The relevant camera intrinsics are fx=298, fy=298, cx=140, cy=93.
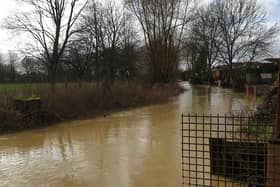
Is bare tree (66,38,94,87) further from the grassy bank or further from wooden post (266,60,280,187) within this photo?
wooden post (266,60,280,187)

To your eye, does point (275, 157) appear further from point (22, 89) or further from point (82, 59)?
point (82, 59)

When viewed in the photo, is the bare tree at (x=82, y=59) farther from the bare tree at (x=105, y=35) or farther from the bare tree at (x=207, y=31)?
the bare tree at (x=207, y=31)

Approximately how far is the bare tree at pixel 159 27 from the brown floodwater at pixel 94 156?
17.6 meters

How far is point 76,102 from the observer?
46.7ft

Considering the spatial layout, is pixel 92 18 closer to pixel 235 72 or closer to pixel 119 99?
pixel 119 99

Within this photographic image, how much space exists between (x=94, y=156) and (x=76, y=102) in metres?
7.79

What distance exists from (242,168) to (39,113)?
8.99m

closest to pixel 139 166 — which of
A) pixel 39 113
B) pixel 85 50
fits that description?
pixel 39 113

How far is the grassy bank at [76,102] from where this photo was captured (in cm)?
1077

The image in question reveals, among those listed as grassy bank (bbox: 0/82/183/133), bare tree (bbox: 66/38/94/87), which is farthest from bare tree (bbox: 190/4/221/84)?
grassy bank (bbox: 0/82/183/133)

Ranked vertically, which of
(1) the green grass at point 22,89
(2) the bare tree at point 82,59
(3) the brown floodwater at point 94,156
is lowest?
(3) the brown floodwater at point 94,156

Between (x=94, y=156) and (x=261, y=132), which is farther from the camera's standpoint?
(x=94, y=156)

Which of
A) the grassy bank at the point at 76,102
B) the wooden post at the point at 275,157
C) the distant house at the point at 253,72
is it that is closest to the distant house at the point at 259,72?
the distant house at the point at 253,72

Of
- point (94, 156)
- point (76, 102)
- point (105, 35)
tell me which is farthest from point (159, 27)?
point (94, 156)
